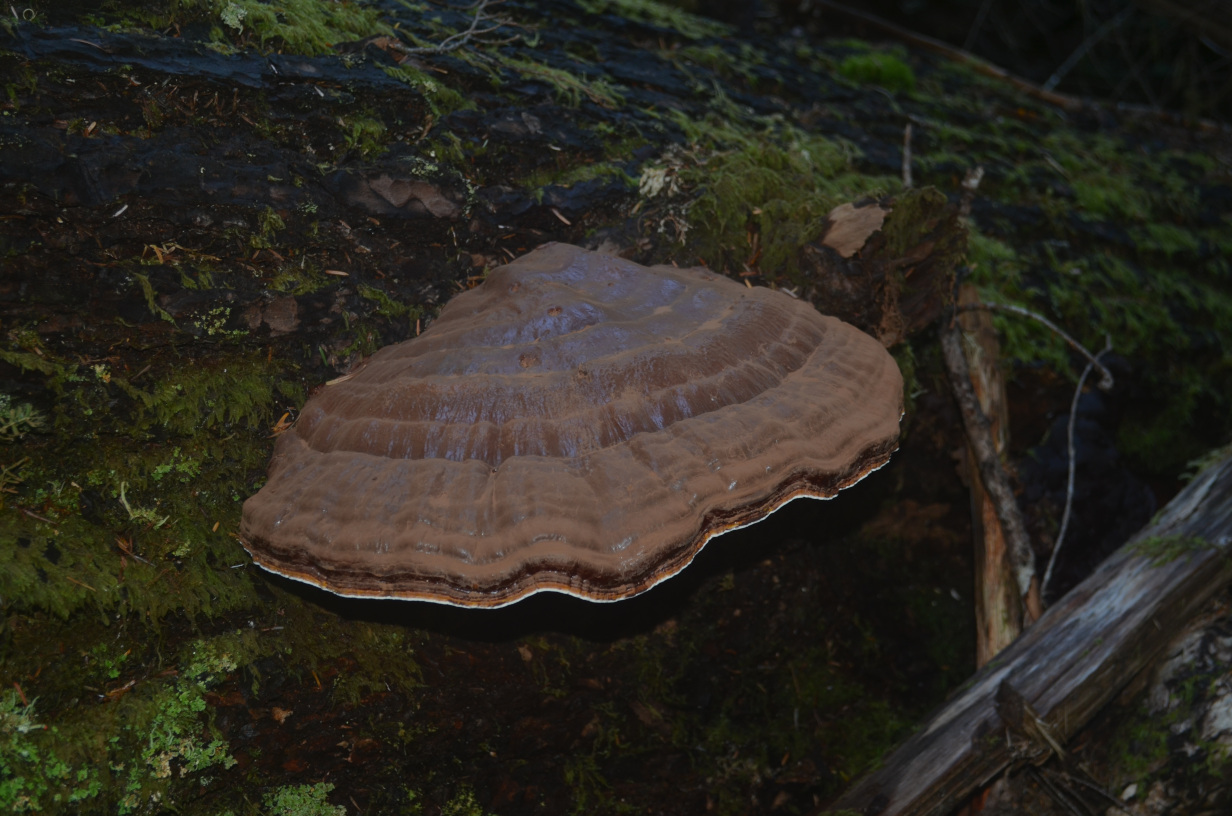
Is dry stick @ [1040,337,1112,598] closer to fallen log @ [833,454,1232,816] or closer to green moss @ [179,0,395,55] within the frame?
fallen log @ [833,454,1232,816]

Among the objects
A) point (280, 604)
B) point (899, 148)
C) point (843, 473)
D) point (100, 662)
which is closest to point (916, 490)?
point (843, 473)

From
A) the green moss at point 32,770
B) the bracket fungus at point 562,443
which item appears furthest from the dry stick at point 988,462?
the green moss at point 32,770

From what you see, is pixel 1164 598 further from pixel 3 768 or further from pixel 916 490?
pixel 3 768

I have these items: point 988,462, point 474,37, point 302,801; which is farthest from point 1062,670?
point 474,37

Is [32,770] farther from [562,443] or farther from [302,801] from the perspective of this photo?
[562,443]

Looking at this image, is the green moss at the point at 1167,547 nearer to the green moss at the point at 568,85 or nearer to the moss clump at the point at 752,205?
the moss clump at the point at 752,205
